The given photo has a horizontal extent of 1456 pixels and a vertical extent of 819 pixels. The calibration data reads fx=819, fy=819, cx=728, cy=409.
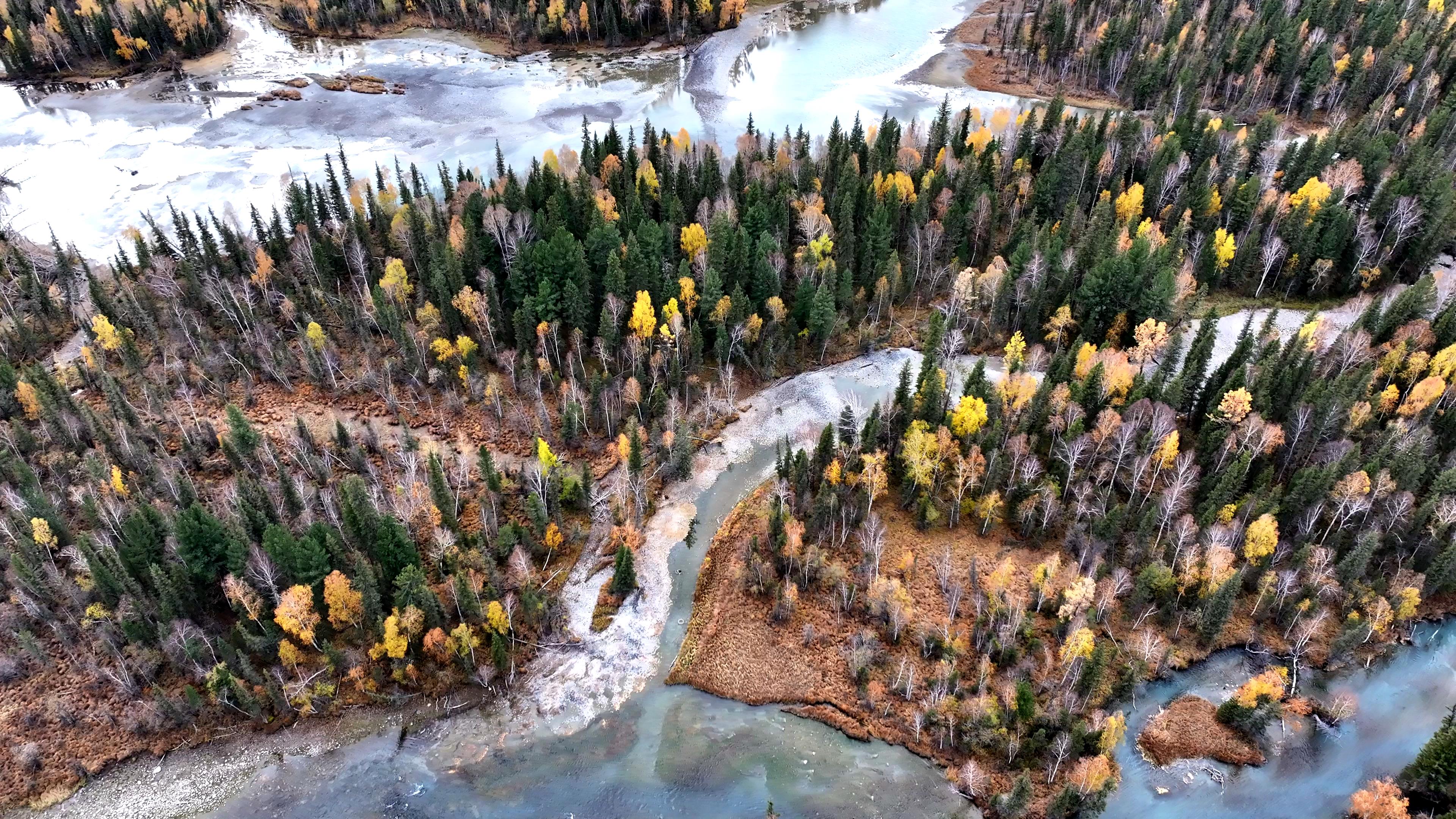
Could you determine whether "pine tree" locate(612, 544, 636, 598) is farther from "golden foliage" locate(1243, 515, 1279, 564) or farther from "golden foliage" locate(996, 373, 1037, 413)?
"golden foliage" locate(1243, 515, 1279, 564)

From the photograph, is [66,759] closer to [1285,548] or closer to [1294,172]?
[1285,548]

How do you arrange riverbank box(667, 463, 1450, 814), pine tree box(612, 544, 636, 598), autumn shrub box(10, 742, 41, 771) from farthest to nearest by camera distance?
1. pine tree box(612, 544, 636, 598)
2. riverbank box(667, 463, 1450, 814)
3. autumn shrub box(10, 742, 41, 771)

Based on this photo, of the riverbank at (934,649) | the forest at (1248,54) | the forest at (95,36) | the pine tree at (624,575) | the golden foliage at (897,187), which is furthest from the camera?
the forest at (95,36)

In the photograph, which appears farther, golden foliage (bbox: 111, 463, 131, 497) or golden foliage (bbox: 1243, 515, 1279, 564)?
golden foliage (bbox: 111, 463, 131, 497)

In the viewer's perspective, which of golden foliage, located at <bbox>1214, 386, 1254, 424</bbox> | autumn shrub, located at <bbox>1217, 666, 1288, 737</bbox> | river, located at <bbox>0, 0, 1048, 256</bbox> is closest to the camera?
autumn shrub, located at <bbox>1217, 666, 1288, 737</bbox>

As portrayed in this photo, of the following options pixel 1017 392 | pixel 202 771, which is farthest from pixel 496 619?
pixel 1017 392

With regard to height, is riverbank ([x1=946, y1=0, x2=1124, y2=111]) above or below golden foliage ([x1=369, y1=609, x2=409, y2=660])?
above

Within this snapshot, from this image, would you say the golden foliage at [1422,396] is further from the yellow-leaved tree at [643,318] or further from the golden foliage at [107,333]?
the golden foliage at [107,333]

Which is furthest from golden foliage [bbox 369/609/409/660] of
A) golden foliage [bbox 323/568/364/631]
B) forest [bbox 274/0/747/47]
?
forest [bbox 274/0/747/47]

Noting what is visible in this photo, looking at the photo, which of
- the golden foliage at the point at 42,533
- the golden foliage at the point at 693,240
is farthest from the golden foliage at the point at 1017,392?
the golden foliage at the point at 42,533

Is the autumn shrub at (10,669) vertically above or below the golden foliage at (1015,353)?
below
